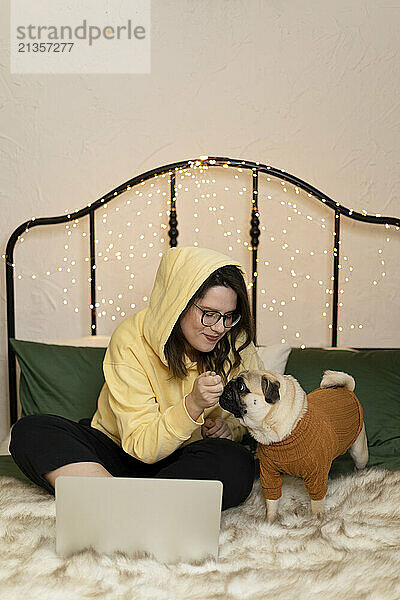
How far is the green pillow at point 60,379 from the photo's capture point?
198cm

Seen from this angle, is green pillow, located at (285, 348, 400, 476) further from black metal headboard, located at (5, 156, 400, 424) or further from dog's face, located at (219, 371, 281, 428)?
dog's face, located at (219, 371, 281, 428)

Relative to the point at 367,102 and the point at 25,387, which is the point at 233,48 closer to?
the point at 367,102

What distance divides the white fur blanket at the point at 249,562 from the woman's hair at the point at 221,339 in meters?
0.33

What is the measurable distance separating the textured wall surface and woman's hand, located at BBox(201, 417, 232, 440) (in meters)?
0.73

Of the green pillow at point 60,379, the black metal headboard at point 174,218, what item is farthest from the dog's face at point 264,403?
the black metal headboard at point 174,218

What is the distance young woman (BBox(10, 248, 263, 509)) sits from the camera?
4.91 ft

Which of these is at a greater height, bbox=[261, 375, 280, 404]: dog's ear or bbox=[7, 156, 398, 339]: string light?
bbox=[7, 156, 398, 339]: string light

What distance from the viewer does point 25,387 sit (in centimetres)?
203

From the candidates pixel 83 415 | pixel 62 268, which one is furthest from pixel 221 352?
pixel 62 268

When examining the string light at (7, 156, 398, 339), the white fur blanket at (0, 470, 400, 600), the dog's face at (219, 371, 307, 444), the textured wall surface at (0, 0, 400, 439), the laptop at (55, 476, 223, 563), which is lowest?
the white fur blanket at (0, 470, 400, 600)

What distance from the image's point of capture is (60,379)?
6.61 feet

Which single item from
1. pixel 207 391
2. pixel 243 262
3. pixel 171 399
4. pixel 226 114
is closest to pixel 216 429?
pixel 171 399

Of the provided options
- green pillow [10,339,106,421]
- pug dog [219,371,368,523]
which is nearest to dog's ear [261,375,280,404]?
pug dog [219,371,368,523]

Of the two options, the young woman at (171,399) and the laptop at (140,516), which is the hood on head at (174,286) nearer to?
the young woman at (171,399)
